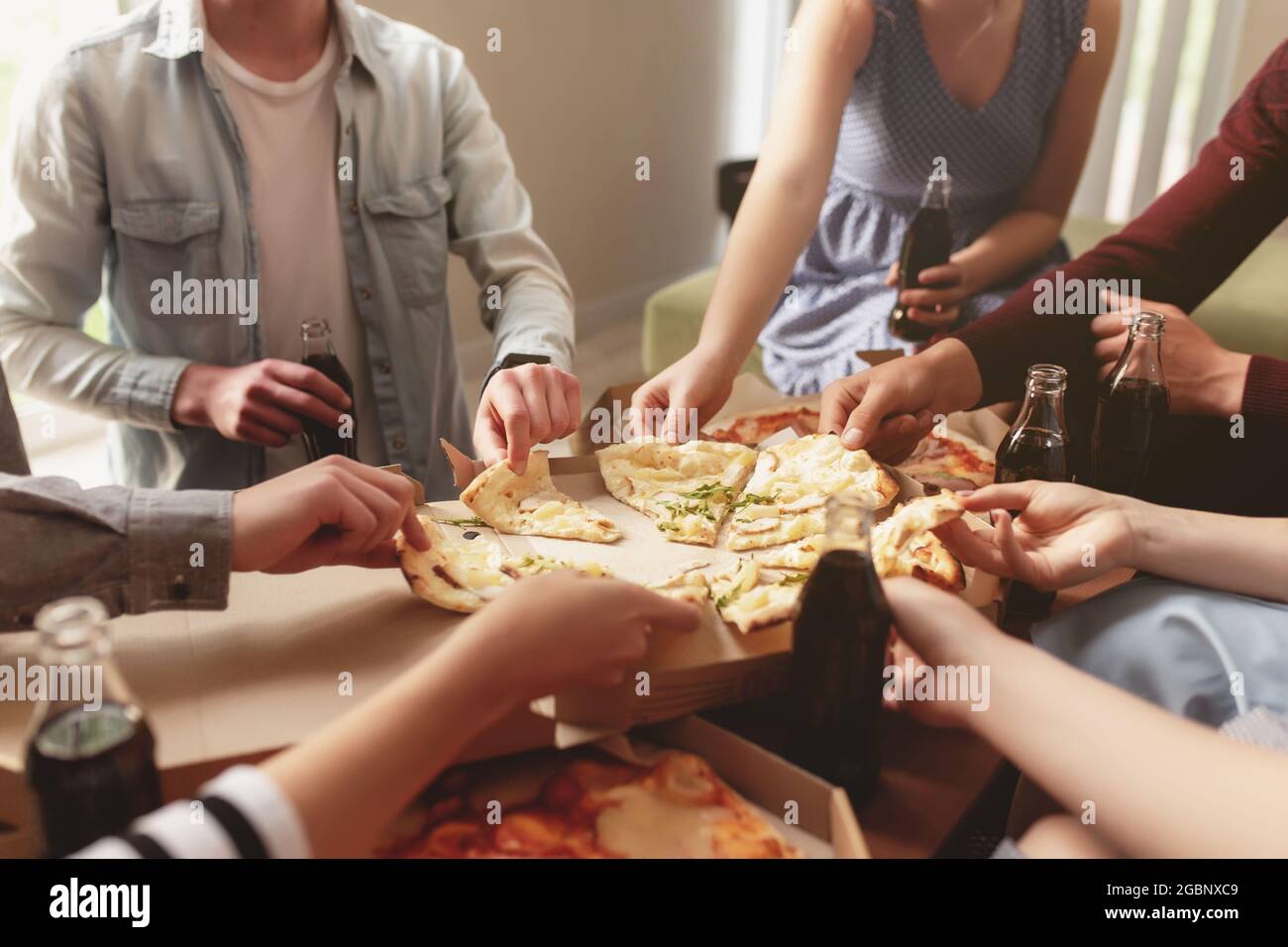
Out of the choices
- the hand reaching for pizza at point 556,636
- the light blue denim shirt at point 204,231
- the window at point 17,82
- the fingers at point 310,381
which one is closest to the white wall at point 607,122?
the window at point 17,82

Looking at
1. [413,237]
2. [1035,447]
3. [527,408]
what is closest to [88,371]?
[413,237]

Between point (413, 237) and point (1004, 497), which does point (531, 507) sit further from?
point (413, 237)

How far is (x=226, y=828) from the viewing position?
1.93 feet

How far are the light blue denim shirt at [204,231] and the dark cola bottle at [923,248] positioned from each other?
0.65 metres

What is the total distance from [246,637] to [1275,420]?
1288mm

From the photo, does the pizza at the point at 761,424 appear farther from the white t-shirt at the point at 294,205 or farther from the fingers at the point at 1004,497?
the white t-shirt at the point at 294,205

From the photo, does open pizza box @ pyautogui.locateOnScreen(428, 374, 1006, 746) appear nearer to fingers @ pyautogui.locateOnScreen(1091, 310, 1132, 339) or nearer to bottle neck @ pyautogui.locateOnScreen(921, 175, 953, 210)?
fingers @ pyautogui.locateOnScreen(1091, 310, 1132, 339)

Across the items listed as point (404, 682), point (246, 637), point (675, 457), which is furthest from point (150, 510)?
point (675, 457)

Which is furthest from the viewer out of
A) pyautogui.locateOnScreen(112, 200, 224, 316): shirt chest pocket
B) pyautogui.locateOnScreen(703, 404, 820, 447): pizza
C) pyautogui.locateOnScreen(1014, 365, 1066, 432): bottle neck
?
pyautogui.locateOnScreen(112, 200, 224, 316): shirt chest pocket

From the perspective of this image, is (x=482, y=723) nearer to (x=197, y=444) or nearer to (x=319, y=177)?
(x=197, y=444)

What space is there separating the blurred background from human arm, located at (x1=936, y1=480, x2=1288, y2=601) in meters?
2.81

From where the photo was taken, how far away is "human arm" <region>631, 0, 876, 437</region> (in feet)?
5.34

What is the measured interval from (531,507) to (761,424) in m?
0.46

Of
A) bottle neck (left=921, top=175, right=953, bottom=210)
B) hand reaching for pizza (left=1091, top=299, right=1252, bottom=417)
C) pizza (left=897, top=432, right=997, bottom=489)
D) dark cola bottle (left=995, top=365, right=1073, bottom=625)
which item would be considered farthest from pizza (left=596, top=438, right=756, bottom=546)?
bottle neck (left=921, top=175, right=953, bottom=210)
